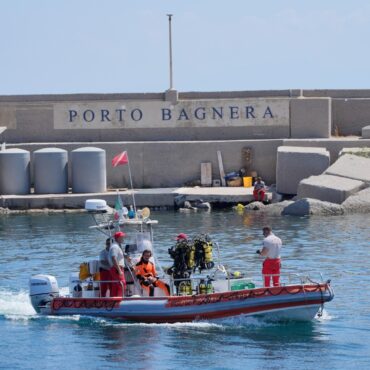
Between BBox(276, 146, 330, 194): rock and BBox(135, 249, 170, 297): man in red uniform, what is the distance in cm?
1903

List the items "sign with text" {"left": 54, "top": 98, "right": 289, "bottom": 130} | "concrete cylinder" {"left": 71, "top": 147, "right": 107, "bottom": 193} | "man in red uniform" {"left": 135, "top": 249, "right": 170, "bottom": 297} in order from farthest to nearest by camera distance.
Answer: "sign with text" {"left": 54, "top": 98, "right": 289, "bottom": 130}
"concrete cylinder" {"left": 71, "top": 147, "right": 107, "bottom": 193}
"man in red uniform" {"left": 135, "top": 249, "right": 170, "bottom": 297}

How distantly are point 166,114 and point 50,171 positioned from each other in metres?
5.12

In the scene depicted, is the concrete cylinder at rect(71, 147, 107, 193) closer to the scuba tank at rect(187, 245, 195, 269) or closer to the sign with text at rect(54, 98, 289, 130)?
the sign with text at rect(54, 98, 289, 130)

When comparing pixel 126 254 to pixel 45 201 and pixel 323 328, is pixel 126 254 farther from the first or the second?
pixel 45 201

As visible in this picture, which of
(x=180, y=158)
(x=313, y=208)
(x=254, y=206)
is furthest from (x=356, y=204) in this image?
(x=180, y=158)

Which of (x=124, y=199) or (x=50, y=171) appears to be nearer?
(x=124, y=199)

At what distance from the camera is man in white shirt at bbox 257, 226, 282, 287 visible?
2378cm

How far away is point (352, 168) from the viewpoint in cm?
4144

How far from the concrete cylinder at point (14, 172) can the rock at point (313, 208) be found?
9.22m

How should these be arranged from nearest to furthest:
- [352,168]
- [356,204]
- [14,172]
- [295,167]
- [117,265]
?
1. [117,265]
2. [356,204]
3. [352,168]
4. [295,167]
5. [14,172]

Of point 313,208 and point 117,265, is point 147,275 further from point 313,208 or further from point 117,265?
point 313,208

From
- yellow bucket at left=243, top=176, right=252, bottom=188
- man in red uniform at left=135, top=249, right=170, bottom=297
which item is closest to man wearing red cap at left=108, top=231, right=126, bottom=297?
man in red uniform at left=135, top=249, right=170, bottom=297

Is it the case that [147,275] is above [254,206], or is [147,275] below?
below

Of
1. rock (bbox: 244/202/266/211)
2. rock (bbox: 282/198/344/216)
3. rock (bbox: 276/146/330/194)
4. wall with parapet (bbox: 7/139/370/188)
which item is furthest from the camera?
wall with parapet (bbox: 7/139/370/188)
